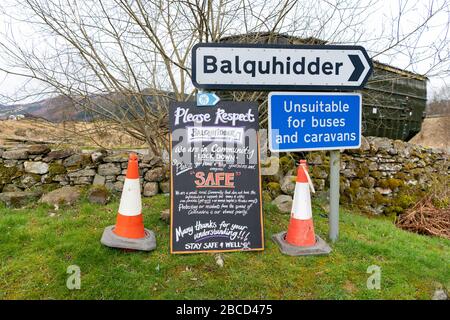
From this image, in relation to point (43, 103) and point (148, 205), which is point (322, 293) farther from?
point (43, 103)

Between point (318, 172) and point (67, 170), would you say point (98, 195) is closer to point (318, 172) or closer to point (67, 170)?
point (67, 170)

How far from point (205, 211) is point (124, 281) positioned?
37.7 inches

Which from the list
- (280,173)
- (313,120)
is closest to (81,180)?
(280,173)

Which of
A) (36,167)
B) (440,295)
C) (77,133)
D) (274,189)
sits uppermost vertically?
(77,133)

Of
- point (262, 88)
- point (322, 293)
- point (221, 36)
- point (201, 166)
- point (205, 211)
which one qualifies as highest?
point (221, 36)

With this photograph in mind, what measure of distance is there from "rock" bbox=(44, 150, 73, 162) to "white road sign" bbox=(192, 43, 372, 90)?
264cm

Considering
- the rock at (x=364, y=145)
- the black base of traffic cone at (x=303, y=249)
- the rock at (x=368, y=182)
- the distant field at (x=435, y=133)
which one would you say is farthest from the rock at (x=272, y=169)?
the distant field at (x=435, y=133)

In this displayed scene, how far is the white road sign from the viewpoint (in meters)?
2.99

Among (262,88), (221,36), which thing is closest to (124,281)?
(262,88)

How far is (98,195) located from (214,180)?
1.99m

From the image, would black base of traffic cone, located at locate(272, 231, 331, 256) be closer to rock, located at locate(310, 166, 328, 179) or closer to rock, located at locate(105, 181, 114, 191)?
rock, located at locate(310, 166, 328, 179)

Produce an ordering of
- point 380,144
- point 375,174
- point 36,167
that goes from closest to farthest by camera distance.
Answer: point 36,167, point 375,174, point 380,144

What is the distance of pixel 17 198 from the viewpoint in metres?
4.21

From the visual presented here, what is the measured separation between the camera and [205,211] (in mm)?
3141
